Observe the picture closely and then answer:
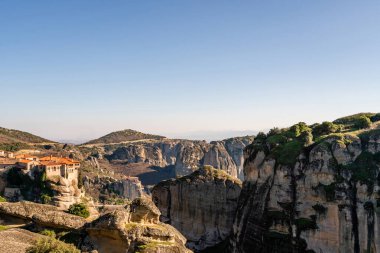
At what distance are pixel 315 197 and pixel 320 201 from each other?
2.15 feet

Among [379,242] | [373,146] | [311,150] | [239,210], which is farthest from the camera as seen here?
[239,210]

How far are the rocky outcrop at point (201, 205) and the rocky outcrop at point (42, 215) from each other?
38882 mm

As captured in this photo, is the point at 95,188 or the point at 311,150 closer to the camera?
the point at 311,150

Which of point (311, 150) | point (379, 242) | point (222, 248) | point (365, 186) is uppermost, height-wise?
point (311, 150)

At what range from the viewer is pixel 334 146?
45.1 m

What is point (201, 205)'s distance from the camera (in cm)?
6378

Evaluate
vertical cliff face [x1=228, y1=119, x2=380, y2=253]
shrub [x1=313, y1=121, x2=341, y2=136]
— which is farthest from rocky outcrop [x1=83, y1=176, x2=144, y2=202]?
shrub [x1=313, y1=121, x2=341, y2=136]

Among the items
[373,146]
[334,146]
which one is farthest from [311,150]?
[373,146]

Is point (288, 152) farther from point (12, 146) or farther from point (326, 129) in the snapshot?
point (12, 146)

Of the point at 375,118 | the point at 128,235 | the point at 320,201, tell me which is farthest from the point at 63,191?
the point at 128,235

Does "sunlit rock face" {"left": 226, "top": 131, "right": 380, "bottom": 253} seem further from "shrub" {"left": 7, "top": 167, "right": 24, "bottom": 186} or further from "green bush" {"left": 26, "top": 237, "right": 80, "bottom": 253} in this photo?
"shrub" {"left": 7, "top": 167, "right": 24, "bottom": 186}

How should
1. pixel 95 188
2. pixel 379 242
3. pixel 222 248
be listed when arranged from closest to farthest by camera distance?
1. pixel 379 242
2. pixel 222 248
3. pixel 95 188

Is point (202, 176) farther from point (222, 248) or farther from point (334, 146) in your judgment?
point (334, 146)

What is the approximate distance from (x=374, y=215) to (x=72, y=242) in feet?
97.6
